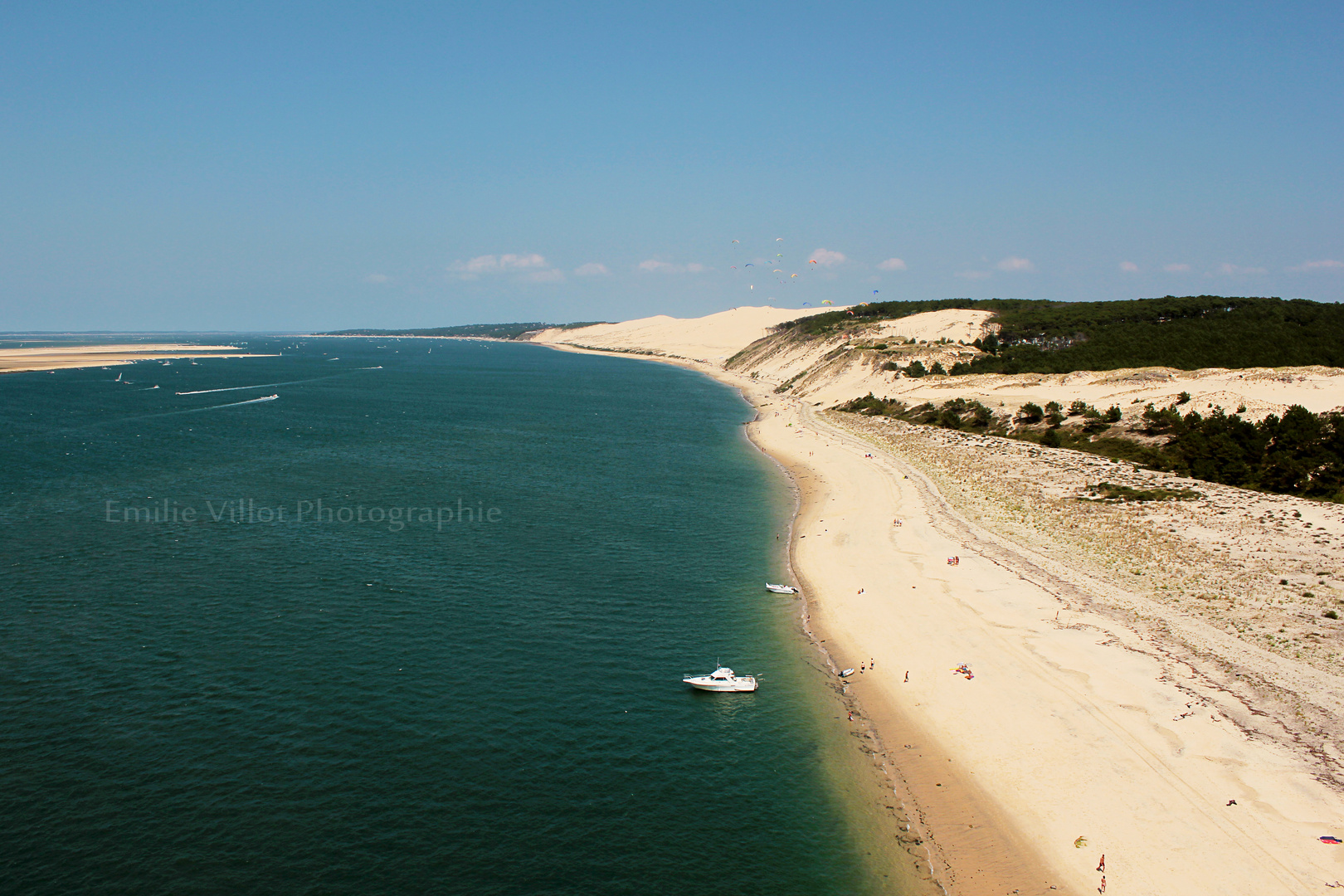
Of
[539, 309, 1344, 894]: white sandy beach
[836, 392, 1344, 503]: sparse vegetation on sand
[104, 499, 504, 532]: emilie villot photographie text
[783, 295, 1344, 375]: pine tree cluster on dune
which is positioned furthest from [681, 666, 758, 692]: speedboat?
[783, 295, 1344, 375]: pine tree cluster on dune

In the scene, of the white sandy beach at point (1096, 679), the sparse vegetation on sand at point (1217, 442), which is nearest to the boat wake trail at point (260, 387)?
the white sandy beach at point (1096, 679)

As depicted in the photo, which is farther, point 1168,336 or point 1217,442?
point 1168,336

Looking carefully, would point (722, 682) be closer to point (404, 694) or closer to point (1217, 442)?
point (404, 694)

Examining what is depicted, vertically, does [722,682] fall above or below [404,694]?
above

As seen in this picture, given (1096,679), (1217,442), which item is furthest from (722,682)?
(1217,442)

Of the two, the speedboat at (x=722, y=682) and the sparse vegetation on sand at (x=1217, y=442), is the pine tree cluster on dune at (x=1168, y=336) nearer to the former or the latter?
the sparse vegetation on sand at (x=1217, y=442)

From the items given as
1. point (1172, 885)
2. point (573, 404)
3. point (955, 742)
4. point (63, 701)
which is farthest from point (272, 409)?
point (1172, 885)

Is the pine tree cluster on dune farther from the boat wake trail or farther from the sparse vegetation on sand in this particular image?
the boat wake trail
